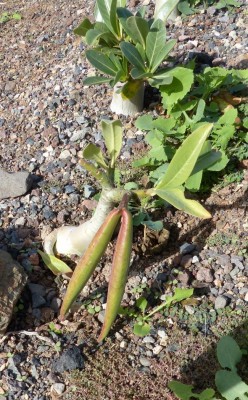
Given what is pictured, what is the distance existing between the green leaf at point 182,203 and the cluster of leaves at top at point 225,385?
0.44 m

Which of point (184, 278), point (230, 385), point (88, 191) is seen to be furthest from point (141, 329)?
point (88, 191)

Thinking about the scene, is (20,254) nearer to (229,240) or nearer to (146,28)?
(229,240)

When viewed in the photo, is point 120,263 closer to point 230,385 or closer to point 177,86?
point 230,385

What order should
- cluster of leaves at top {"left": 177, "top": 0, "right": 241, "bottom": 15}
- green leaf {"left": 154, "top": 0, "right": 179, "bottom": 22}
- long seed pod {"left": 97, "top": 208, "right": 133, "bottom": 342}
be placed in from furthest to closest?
cluster of leaves at top {"left": 177, "top": 0, "right": 241, "bottom": 15} < green leaf {"left": 154, "top": 0, "right": 179, "bottom": 22} < long seed pod {"left": 97, "top": 208, "right": 133, "bottom": 342}

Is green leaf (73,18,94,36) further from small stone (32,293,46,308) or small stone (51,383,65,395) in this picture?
small stone (51,383,65,395)

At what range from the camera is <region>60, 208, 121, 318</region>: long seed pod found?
5.55ft

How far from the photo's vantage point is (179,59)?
3.06m

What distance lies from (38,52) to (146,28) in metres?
1.28

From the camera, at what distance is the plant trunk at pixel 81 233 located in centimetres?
191

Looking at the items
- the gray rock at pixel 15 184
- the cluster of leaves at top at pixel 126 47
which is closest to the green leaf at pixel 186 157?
the cluster of leaves at top at pixel 126 47

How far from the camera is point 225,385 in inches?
69.4

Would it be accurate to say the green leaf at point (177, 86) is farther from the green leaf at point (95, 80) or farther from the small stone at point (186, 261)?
the small stone at point (186, 261)

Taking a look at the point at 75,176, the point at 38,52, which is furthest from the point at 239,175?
the point at 38,52

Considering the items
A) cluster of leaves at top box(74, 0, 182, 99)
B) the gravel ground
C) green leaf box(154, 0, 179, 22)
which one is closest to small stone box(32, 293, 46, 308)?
the gravel ground
